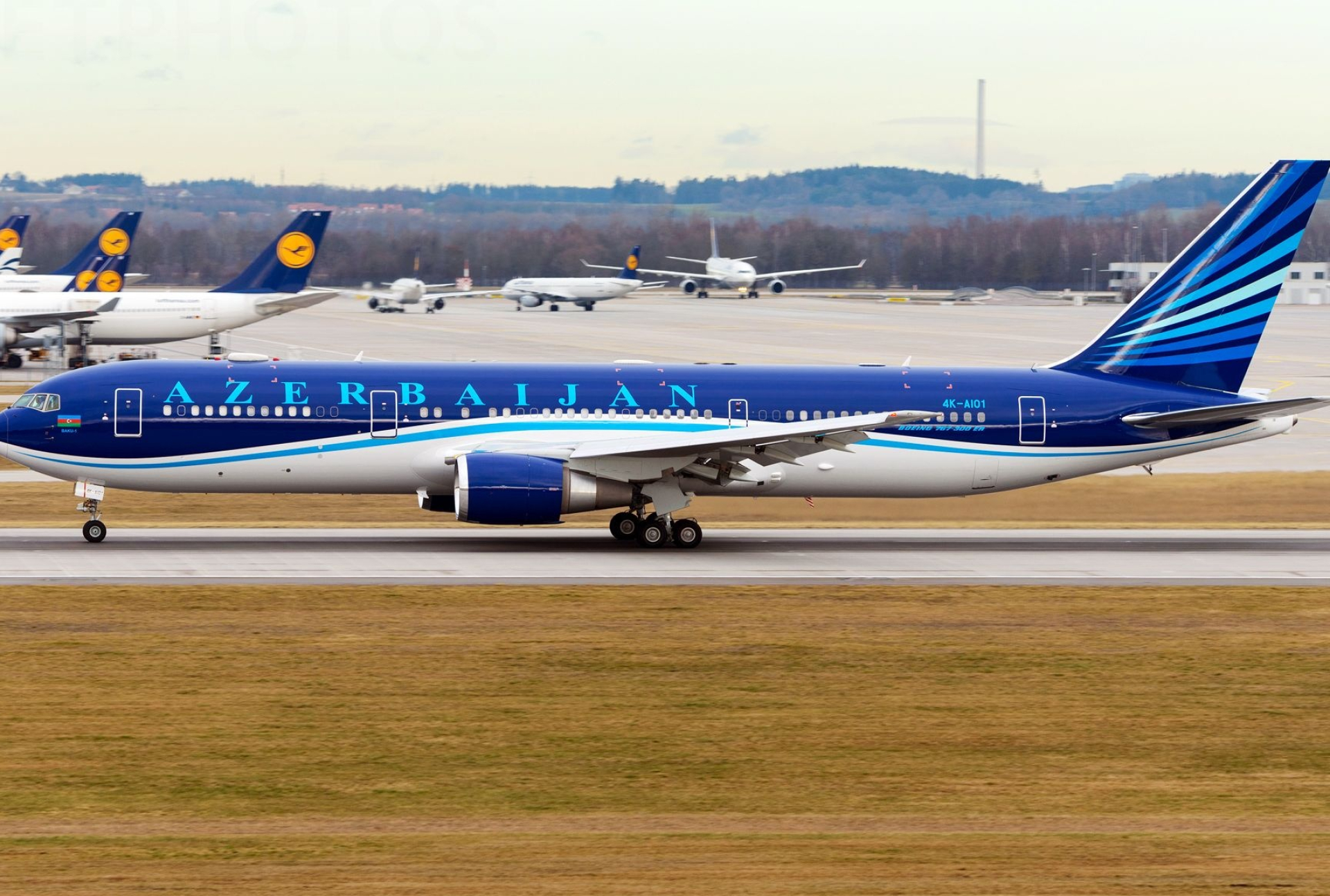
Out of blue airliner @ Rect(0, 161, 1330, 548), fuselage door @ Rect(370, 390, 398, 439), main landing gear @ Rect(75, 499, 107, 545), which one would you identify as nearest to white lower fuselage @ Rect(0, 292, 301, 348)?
main landing gear @ Rect(75, 499, 107, 545)

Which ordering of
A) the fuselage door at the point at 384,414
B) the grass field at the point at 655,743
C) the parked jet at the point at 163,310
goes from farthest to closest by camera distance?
1. the parked jet at the point at 163,310
2. the fuselage door at the point at 384,414
3. the grass field at the point at 655,743

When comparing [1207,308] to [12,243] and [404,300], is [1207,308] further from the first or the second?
[404,300]

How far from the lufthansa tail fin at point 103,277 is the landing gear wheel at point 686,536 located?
6975 cm

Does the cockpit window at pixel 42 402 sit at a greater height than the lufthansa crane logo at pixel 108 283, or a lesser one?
lesser

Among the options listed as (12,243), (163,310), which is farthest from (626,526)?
(12,243)

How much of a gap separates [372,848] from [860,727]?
7.67m

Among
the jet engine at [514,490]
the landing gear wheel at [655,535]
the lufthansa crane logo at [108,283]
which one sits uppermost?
the lufthansa crane logo at [108,283]

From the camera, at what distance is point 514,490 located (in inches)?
1383

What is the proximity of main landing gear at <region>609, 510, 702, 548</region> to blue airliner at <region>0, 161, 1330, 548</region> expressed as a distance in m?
0.05

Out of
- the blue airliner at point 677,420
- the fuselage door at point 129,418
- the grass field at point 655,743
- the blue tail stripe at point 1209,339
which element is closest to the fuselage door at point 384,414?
the blue airliner at point 677,420

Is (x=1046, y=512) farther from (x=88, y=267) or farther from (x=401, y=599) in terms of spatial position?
(x=88, y=267)

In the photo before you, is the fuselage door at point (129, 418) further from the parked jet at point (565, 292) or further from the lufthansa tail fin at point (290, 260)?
the parked jet at point (565, 292)

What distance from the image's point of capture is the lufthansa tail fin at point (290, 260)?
87.4 m

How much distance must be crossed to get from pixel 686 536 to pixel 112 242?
77.8 m
